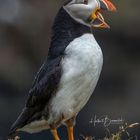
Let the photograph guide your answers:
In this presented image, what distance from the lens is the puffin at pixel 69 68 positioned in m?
7.86

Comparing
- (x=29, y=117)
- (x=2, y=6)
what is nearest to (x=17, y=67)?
(x=2, y=6)

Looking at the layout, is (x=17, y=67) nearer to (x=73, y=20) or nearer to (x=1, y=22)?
(x=1, y=22)

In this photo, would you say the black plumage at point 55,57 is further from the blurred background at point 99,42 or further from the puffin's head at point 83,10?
the blurred background at point 99,42

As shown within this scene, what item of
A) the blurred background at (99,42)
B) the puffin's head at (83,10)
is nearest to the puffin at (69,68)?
the puffin's head at (83,10)

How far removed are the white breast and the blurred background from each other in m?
5.32

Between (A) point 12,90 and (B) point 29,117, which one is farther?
(A) point 12,90

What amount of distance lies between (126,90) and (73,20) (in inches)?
280

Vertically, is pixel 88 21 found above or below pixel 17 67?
above

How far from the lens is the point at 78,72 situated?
25.8ft

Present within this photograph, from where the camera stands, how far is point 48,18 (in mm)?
16156

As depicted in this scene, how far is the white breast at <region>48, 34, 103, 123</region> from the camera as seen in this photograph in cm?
784

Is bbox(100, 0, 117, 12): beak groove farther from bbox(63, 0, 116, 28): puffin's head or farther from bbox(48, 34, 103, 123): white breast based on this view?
bbox(48, 34, 103, 123): white breast

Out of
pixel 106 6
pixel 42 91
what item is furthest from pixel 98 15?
pixel 42 91

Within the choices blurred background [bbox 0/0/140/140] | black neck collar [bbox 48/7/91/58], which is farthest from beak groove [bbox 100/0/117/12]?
blurred background [bbox 0/0/140/140]
